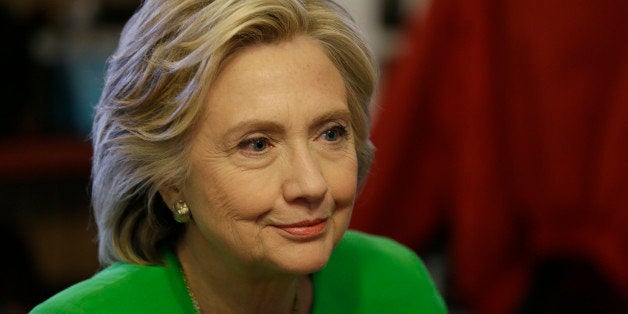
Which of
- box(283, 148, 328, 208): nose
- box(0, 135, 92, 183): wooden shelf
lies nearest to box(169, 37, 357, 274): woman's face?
box(283, 148, 328, 208): nose

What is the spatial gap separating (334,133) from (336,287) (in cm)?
33

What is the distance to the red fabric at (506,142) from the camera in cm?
211

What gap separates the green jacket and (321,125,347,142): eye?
0.32m

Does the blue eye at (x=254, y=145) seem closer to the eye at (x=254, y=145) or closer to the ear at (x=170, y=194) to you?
the eye at (x=254, y=145)

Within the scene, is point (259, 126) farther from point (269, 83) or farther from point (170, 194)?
point (170, 194)

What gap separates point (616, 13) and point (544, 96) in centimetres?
23

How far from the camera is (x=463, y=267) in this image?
2332 mm

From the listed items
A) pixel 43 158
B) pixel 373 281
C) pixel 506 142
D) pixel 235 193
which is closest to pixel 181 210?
pixel 235 193

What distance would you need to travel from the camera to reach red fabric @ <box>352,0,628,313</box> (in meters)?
2.11

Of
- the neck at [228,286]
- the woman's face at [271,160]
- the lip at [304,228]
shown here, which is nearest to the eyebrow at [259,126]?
the woman's face at [271,160]

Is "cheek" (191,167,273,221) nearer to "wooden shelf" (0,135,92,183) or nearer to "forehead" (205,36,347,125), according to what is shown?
"forehead" (205,36,347,125)

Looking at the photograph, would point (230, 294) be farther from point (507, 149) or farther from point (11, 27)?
point (11, 27)

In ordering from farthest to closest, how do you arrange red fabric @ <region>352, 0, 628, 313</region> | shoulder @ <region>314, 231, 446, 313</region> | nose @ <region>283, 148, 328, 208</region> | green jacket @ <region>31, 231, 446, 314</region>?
red fabric @ <region>352, 0, 628, 313</region> < shoulder @ <region>314, 231, 446, 313</region> < green jacket @ <region>31, 231, 446, 314</region> < nose @ <region>283, 148, 328, 208</region>

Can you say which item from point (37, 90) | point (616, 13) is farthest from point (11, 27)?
point (616, 13)
